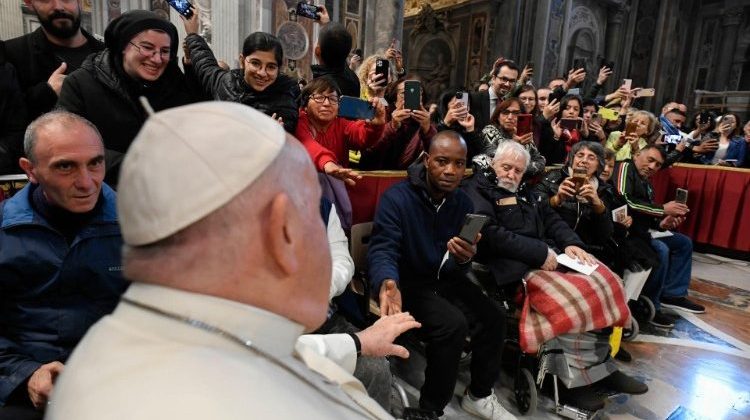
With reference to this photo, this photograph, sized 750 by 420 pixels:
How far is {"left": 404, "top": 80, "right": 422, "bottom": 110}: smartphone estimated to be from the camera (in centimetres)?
333

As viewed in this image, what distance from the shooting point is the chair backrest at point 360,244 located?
10.2 feet

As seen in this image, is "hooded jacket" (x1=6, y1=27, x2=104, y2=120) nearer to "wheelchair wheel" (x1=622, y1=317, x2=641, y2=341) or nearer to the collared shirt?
the collared shirt

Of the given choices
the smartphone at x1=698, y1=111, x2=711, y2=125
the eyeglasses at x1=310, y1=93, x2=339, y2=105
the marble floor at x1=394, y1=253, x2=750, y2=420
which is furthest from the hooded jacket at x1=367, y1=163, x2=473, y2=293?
the smartphone at x1=698, y1=111, x2=711, y2=125

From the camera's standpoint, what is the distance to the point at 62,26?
2.88 metres

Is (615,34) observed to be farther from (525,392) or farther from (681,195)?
(525,392)

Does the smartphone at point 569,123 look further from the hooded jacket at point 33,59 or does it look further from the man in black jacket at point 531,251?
the hooded jacket at point 33,59

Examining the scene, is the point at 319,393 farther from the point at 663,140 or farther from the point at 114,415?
the point at 663,140

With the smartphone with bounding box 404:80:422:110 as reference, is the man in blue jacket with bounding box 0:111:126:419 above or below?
below

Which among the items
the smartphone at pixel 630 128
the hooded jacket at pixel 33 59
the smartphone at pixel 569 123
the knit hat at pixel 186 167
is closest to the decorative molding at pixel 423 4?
the smartphone at pixel 630 128

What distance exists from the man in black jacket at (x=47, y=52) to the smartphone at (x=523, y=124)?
131 inches

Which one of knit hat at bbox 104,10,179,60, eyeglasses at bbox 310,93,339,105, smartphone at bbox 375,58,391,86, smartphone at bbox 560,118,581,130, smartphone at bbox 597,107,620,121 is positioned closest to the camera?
knit hat at bbox 104,10,179,60

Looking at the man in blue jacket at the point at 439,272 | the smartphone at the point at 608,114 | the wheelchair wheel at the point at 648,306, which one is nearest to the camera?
the man in blue jacket at the point at 439,272

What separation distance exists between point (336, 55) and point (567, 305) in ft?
8.31

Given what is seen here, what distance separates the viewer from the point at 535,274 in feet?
10.4
